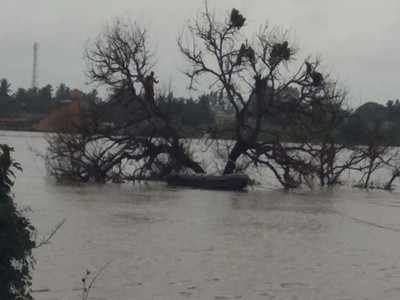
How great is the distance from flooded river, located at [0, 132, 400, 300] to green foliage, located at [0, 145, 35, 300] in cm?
573

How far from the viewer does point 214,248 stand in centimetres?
1770

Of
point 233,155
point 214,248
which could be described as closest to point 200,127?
point 233,155

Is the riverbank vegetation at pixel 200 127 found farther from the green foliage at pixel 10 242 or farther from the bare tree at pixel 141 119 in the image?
the green foliage at pixel 10 242

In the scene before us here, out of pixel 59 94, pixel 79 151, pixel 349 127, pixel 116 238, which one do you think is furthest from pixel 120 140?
pixel 59 94

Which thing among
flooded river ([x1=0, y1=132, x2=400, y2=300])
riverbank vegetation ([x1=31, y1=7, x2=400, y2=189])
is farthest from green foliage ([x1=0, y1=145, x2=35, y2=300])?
riverbank vegetation ([x1=31, y1=7, x2=400, y2=189])

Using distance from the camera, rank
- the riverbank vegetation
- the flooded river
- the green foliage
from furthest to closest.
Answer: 1. the riverbank vegetation
2. the flooded river
3. the green foliage

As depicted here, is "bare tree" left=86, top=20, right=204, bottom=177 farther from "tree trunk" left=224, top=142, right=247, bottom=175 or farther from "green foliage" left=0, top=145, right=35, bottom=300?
"green foliage" left=0, top=145, right=35, bottom=300

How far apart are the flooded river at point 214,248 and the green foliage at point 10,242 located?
573 cm

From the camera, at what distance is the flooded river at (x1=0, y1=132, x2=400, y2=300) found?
1324 centimetres

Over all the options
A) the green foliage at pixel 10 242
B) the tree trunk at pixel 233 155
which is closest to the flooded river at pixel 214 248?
the green foliage at pixel 10 242

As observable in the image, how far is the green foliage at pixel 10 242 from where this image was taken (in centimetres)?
622

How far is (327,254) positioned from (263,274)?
3.40 m

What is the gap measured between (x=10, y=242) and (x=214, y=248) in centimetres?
1163

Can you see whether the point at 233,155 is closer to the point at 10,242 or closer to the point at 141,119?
the point at 141,119
